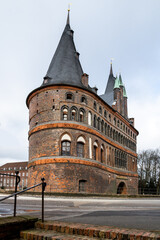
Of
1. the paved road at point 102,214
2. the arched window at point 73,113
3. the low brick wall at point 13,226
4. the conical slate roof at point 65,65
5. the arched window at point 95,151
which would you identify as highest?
the conical slate roof at point 65,65

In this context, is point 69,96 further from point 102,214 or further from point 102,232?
point 102,232

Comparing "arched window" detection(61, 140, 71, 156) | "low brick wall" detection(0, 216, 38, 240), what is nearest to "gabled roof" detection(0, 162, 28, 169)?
"arched window" detection(61, 140, 71, 156)

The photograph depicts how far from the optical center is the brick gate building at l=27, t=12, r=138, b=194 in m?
25.5

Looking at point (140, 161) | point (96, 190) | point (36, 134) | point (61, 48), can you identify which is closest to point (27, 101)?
point (36, 134)

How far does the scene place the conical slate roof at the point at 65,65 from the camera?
29053mm

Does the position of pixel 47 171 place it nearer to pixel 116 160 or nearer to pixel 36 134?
pixel 36 134

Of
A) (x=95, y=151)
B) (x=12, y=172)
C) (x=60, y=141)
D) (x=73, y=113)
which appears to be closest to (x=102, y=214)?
(x=60, y=141)

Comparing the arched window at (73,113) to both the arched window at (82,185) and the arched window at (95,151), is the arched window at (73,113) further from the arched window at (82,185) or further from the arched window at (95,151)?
the arched window at (82,185)

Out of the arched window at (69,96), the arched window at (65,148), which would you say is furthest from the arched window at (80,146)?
the arched window at (69,96)

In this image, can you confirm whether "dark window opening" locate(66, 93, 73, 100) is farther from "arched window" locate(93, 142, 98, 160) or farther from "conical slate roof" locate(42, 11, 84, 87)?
"arched window" locate(93, 142, 98, 160)

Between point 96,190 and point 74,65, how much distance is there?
49.1 feet

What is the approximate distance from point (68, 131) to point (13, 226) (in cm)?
2166

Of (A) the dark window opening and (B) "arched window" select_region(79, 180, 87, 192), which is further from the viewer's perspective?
(A) the dark window opening

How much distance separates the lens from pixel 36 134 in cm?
2812
